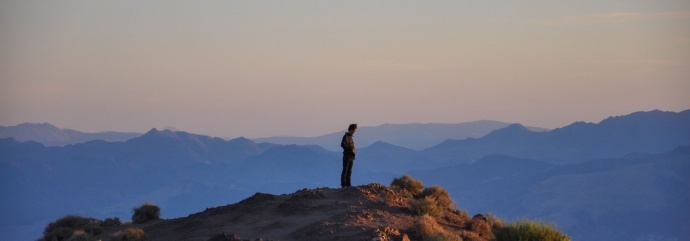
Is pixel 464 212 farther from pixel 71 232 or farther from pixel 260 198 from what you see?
pixel 71 232

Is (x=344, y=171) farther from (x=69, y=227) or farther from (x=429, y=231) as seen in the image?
(x=69, y=227)

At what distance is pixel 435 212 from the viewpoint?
2727 cm

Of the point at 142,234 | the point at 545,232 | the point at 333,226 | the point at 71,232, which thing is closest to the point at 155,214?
the point at 71,232

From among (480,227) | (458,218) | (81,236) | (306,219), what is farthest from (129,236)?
(480,227)

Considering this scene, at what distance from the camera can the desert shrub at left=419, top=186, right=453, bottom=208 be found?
29453mm

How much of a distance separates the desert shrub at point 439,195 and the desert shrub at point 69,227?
1157cm

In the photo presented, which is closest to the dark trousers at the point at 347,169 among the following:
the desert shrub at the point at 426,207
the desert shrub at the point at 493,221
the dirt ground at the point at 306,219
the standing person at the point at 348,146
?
the standing person at the point at 348,146

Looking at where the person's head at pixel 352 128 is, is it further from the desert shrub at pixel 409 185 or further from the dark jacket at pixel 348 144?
the desert shrub at pixel 409 185

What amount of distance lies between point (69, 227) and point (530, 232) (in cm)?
1740

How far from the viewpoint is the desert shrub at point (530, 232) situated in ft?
68.6

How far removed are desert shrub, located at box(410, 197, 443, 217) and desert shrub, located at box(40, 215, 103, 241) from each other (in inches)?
423

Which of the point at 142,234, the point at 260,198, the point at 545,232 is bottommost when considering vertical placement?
the point at 545,232

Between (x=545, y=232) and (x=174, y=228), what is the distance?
Result: 12.7m

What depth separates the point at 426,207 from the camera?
27.0 meters
